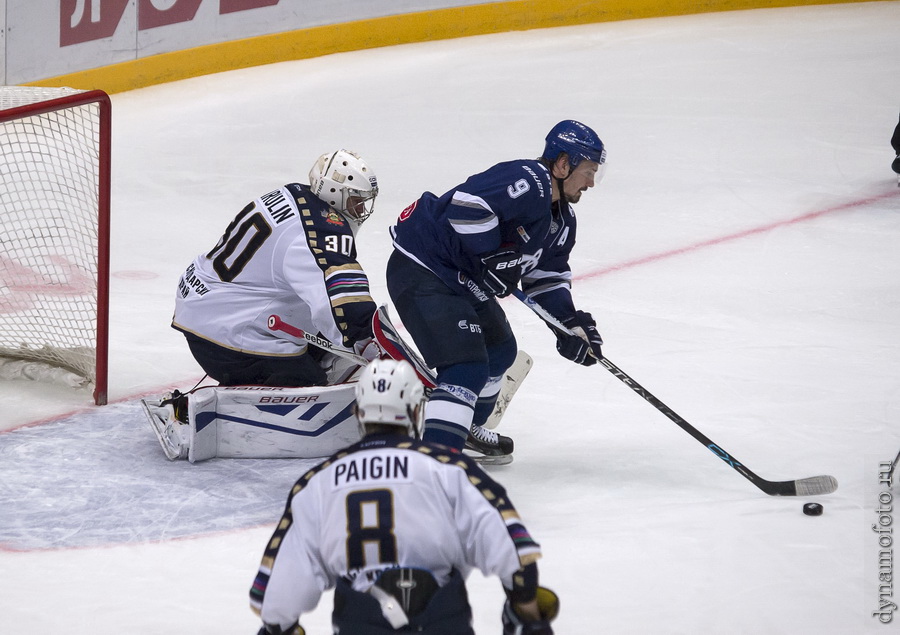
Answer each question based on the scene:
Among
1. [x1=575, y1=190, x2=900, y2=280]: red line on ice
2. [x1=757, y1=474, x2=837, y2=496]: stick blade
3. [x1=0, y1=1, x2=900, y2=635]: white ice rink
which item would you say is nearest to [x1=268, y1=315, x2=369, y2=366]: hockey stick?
[x1=0, y1=1, x2=900, y2=635]: white ice rink

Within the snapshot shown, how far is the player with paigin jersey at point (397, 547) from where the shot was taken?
1.99m

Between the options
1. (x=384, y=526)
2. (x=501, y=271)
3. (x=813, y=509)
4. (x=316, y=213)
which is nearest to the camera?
(x=384, y=526)

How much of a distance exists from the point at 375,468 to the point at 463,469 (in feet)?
0.48

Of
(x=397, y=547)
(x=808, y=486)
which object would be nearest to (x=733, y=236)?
(x=808, y=486)

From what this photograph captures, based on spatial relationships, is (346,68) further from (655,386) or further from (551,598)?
(551,598)

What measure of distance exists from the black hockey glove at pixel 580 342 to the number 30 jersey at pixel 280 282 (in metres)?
0.60

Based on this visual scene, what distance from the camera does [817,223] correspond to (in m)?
6.49

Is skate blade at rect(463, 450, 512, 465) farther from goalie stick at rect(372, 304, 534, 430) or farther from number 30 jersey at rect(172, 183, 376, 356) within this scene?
number 30 jersey at rect(172, 183, 376, 356)

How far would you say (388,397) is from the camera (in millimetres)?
2068

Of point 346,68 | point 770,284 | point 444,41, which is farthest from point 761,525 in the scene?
point 444,41

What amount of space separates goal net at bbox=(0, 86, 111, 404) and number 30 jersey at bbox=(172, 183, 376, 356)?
55 centimetres

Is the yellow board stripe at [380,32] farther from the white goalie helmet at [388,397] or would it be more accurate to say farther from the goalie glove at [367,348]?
the white goalie helmet at [388,397]

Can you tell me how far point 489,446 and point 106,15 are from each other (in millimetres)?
5479

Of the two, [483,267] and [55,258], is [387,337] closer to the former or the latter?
[483,267]
